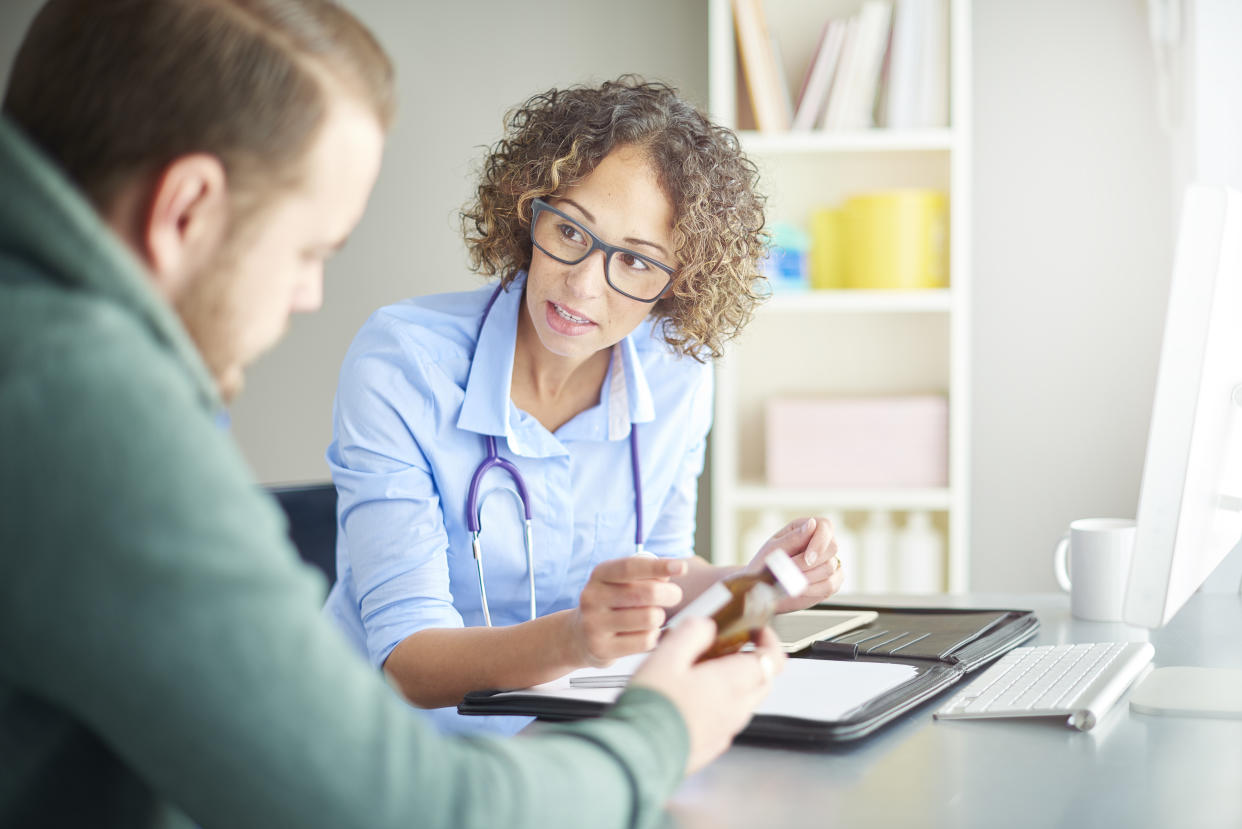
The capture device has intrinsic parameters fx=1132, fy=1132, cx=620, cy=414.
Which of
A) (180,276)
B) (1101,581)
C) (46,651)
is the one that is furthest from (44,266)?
(1101,581)

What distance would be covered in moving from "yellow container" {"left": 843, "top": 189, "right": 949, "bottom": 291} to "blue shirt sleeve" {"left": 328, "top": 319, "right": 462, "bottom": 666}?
151 cm

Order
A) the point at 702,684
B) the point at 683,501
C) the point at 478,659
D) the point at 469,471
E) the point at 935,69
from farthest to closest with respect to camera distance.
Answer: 1. the point at 935,69
2. the point at 683,501
3. the point at 469,471
4. the point at 478,659
5. the point at 702,684

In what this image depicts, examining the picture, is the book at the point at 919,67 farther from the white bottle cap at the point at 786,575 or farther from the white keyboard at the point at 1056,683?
the white bottle cap at the point at 786,575

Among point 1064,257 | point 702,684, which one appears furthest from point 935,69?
point 702,684

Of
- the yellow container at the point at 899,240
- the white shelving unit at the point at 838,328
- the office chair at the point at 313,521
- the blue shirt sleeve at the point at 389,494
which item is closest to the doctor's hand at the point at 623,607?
the blue shirt sleeve at the point at 389,494

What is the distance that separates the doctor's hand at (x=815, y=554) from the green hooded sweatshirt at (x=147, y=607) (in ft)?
2.58

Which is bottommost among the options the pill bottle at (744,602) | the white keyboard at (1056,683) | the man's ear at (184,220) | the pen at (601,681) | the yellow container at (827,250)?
the white keyboard at (1056,683)

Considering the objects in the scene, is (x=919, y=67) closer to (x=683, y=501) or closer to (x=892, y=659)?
(x=683, y=501)

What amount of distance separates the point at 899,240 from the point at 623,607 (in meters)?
1.84

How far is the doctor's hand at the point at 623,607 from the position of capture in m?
1.04

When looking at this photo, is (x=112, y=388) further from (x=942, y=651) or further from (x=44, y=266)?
(x=942, y=651)

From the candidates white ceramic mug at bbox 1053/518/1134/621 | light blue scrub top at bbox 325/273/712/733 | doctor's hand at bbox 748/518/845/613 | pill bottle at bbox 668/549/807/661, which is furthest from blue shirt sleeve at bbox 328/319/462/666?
white ceramic mug at bbox 1053/518/1134/621

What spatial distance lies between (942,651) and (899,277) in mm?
1598

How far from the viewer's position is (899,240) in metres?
2.67
